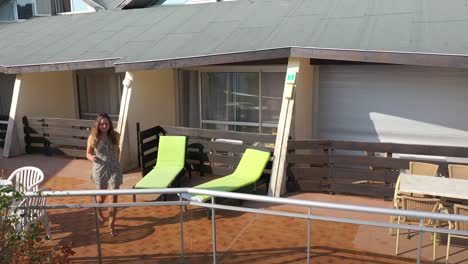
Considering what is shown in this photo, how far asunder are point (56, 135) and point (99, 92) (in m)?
2.42

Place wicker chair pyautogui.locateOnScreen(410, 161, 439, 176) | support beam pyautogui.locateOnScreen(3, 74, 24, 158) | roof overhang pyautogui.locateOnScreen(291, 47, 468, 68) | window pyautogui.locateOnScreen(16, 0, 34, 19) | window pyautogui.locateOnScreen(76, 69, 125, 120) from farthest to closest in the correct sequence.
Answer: window pyautogui.locateOnScreen(16, 0, 34, 19) → window pyautogui.locateOnScreen(76, 69, 125, 120) → support beam pyautogui.locateOnScreen(3, 74, 24, 158) → wicker chair pyautogui.locateOnScreen(410, 161, 439, 176) → roof overhang pyautogui.locateOnScreen(291, 47, 468, 68)

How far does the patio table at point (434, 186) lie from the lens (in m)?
5.75

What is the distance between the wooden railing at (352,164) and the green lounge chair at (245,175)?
1.84ft

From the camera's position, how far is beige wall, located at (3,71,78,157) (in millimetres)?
11375

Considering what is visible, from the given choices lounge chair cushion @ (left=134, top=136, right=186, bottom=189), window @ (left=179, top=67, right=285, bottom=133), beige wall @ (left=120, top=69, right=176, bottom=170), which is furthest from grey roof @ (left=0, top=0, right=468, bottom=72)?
lounge chair cushion @ (left=134, top=136, right=186, bottom=189)

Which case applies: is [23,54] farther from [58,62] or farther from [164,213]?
[164,213]

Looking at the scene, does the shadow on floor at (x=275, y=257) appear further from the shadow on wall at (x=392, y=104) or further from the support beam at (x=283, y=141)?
the shadow on wall at (x=392, y=104)

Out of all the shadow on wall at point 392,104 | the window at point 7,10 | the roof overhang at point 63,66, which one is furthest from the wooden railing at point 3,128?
the shadow on wall at point 392,104

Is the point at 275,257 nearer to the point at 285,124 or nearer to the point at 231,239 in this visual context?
the point at 231,239

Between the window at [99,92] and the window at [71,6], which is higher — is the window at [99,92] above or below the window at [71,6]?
below

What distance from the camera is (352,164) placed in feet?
25.4

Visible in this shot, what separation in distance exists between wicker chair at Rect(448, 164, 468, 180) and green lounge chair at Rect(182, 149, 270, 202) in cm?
315

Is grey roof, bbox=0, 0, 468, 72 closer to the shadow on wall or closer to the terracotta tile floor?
the shadow on wall

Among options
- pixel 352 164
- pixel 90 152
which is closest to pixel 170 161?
pixel 90 152
